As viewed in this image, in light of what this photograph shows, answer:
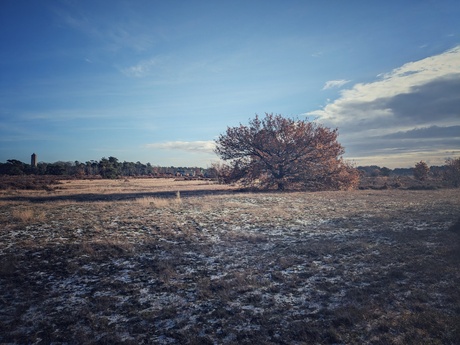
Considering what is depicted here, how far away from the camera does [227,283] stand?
6.12 meters

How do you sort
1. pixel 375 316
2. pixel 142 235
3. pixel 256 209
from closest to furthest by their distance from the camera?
pixel 375 316, pixel 142 235, pixel 256 209

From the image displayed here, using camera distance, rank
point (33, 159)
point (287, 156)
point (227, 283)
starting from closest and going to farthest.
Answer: point (227, 283) → point (287, 156) → point (33, 159)

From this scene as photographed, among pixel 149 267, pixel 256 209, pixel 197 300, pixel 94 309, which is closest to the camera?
pixel 94 309

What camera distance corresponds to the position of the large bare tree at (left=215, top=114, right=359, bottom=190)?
31828mm

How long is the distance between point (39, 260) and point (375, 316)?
881 cm

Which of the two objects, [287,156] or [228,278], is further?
[287,156]

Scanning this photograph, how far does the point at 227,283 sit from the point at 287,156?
28.2 meters

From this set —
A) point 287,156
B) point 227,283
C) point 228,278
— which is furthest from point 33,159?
point 227,283

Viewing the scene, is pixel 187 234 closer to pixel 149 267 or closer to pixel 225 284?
pixel 149 267

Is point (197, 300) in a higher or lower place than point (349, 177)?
lower

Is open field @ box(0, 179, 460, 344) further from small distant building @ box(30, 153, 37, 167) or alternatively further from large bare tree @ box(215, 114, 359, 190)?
small distant building @ box(30, 153, 37, 167)

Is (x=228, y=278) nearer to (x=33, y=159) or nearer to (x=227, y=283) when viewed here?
(x=227, y=283)

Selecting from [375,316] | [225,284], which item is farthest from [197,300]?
[375,316]

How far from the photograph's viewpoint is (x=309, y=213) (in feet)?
48.9
